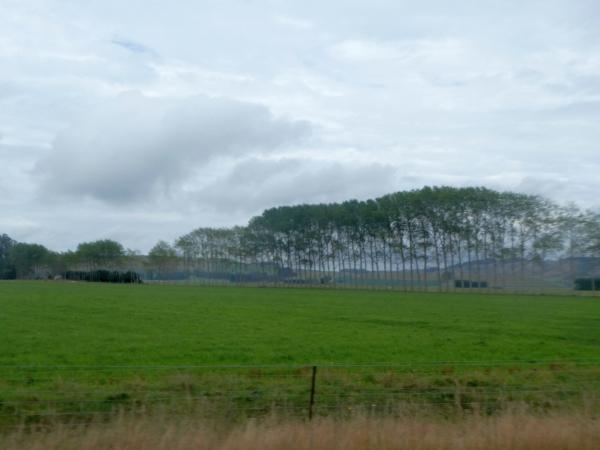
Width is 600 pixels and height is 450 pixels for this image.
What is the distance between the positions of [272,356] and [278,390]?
932cm

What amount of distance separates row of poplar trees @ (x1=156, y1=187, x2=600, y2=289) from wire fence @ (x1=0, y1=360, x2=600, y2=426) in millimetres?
94822

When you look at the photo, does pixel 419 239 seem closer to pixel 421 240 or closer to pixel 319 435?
pixel 421 240

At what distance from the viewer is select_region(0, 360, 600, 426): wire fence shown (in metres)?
11.1

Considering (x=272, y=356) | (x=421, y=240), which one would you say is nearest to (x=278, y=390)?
(x=272, y=356)

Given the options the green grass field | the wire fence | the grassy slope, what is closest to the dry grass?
the wire fence

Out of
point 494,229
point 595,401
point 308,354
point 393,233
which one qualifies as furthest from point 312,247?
point 595,401

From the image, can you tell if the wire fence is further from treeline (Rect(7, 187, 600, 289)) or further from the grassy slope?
treeline (Rect(7, 187, 600, 289))

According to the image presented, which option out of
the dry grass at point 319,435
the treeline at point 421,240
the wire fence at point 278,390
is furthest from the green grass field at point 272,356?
the treeline at point 421,240

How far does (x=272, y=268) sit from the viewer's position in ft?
560

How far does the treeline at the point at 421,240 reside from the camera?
370 feet

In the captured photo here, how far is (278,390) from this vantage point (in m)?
13.4

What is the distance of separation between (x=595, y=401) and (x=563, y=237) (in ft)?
342

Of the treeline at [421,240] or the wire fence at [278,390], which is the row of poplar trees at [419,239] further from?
the wire fence at [278,390]

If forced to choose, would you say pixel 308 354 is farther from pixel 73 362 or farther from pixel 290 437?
pixel 290 437
